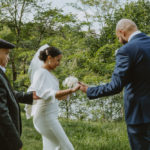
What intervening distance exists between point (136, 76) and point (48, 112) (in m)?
1.52

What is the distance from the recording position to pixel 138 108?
2.79 metres

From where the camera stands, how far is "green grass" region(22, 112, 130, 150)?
5.47m

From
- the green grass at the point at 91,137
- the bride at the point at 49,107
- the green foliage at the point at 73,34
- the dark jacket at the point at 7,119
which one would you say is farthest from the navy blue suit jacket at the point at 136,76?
the green foliage at the point at 73,34

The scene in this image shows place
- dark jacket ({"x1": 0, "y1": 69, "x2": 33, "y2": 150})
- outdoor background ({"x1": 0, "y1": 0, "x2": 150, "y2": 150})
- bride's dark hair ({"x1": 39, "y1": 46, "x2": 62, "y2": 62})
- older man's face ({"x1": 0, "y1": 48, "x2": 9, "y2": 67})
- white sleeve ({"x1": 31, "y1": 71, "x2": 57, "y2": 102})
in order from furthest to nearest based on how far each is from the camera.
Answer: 1. outdoor background ({"x1": 0, "y1": 0, "x2": 150, "y2": 150})
2. bride's dark hair ({"x1": 39, "y1": 46, "x2": 62, "y2": 62})
3. white sleeve ({"x1": 31, "y1": 71, "x2": 57, "y2": 102})
4. older man's face ({"x1": 0, "y1": 48, "x2": 9, "y2": 67})
5. dark jacket ({"x1": 0, "y1": 69, "x2": 33, "y2": 150})

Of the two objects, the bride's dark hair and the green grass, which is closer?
the bride's dark hair

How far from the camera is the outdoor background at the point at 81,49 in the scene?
6770mm

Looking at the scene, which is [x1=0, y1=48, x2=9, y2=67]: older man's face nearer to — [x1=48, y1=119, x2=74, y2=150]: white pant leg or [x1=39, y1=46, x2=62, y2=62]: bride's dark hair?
[x1=39, y1=46, x2=62, y2=62]: bride's dark hair

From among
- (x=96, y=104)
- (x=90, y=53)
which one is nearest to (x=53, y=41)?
(x=90, y=53)

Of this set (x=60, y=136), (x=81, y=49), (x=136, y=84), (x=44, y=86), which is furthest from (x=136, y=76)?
(x=81, y=49)

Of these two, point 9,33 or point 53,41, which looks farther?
point 9,33

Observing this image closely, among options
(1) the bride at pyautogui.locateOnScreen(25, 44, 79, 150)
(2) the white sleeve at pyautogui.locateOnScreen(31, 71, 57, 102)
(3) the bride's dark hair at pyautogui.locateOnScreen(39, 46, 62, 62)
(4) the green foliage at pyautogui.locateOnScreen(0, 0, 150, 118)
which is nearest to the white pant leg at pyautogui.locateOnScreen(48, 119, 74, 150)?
(1) the bride at pyautogui.locateOnScreen(25, 44, 79, 150)

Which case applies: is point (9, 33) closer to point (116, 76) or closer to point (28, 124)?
point (28, 124)

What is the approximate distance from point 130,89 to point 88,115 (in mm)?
8480

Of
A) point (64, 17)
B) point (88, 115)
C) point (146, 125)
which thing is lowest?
point (88, 115)
